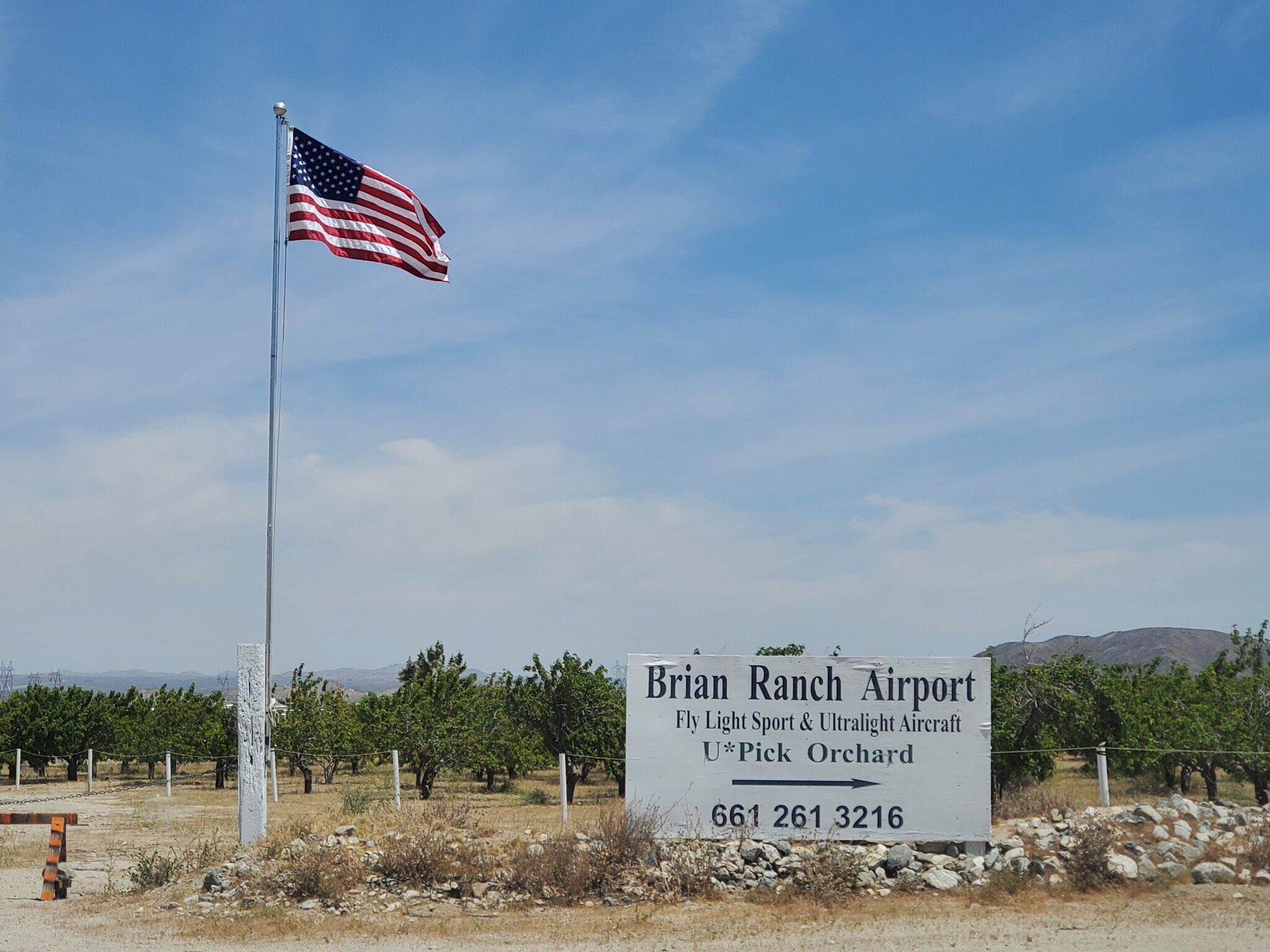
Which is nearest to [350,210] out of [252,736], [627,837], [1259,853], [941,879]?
[252,736]

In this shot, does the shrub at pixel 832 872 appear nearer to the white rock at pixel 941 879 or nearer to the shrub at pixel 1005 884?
the white rock at pixel 941 879

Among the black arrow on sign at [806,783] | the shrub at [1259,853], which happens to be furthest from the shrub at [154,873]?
the shrub at [1259,853]

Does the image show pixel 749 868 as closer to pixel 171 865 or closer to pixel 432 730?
pixel 171 865

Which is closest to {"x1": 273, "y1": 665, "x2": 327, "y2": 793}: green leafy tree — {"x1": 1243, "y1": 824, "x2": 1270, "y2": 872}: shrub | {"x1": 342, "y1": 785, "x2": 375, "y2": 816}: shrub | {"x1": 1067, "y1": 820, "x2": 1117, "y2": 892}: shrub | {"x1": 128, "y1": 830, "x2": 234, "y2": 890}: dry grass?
{"x1": 342, "y1": 785, "x2": 375, "y2": 816}: shrub

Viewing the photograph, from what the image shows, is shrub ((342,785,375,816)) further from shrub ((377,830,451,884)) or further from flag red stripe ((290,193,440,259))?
flag red stripe ((290,193,440,259))

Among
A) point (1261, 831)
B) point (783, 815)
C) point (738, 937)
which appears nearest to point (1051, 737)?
point (1261, 831)

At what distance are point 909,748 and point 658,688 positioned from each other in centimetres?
304

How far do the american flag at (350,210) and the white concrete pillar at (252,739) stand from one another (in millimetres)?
5528

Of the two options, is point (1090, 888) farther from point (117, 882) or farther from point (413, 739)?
point (413, 739)

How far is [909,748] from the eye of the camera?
45.8ft

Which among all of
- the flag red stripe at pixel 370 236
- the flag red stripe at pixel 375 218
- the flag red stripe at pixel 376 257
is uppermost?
the flag red stripe at pixel 375 218

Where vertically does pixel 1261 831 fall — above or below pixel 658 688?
below

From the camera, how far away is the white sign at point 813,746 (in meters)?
13.8

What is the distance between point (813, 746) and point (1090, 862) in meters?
3.21
